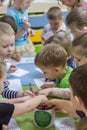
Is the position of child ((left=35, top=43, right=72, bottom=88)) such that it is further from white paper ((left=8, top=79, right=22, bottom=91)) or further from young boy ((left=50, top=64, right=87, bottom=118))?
young boy ((left=50, top=64, right=87, bottom=118))

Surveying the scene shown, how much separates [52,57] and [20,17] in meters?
1.34

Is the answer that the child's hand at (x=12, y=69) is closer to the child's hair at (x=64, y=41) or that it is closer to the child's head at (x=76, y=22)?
the child's hair at (x=64, y=41)

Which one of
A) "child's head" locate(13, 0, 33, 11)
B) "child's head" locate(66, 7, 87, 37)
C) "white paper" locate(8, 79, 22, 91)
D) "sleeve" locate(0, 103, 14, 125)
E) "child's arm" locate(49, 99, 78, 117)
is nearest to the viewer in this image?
"sleeve" locate(0, 103, 14, 125)

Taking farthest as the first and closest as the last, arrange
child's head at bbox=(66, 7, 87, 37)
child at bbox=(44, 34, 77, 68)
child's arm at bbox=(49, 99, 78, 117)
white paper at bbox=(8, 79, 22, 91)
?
child's head at bbox=(66, 7, 87, 37) → child at bbox=(44, 34, 77, 68) → white paper at bbox=(8, 79, 22, 91) → child's arm at bbox=(49, 99, 78, 117)

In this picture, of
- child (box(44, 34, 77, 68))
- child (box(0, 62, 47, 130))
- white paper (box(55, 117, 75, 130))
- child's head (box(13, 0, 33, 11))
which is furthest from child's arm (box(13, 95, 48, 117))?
child's head (box(13, 0, 33, 11))

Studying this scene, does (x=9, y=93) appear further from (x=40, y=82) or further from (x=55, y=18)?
(x=55, y=18)

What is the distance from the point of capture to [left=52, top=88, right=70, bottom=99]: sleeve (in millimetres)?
1437

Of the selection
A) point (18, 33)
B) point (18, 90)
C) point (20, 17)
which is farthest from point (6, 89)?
point (20, 17)

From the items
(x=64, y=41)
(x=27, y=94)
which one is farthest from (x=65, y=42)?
(x=27, y=94)

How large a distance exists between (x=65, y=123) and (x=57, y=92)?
25 cm

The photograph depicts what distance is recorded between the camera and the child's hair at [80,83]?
0.98 m

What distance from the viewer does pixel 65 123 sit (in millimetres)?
1229

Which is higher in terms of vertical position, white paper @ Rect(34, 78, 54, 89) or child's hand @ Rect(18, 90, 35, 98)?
child's hand @ Rect(18, 90, 35, 98)

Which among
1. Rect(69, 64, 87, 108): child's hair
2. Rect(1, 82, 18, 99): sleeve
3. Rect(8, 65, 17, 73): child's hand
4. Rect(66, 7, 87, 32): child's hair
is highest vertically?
Rect(69, 64, 87, 108): child's hair
